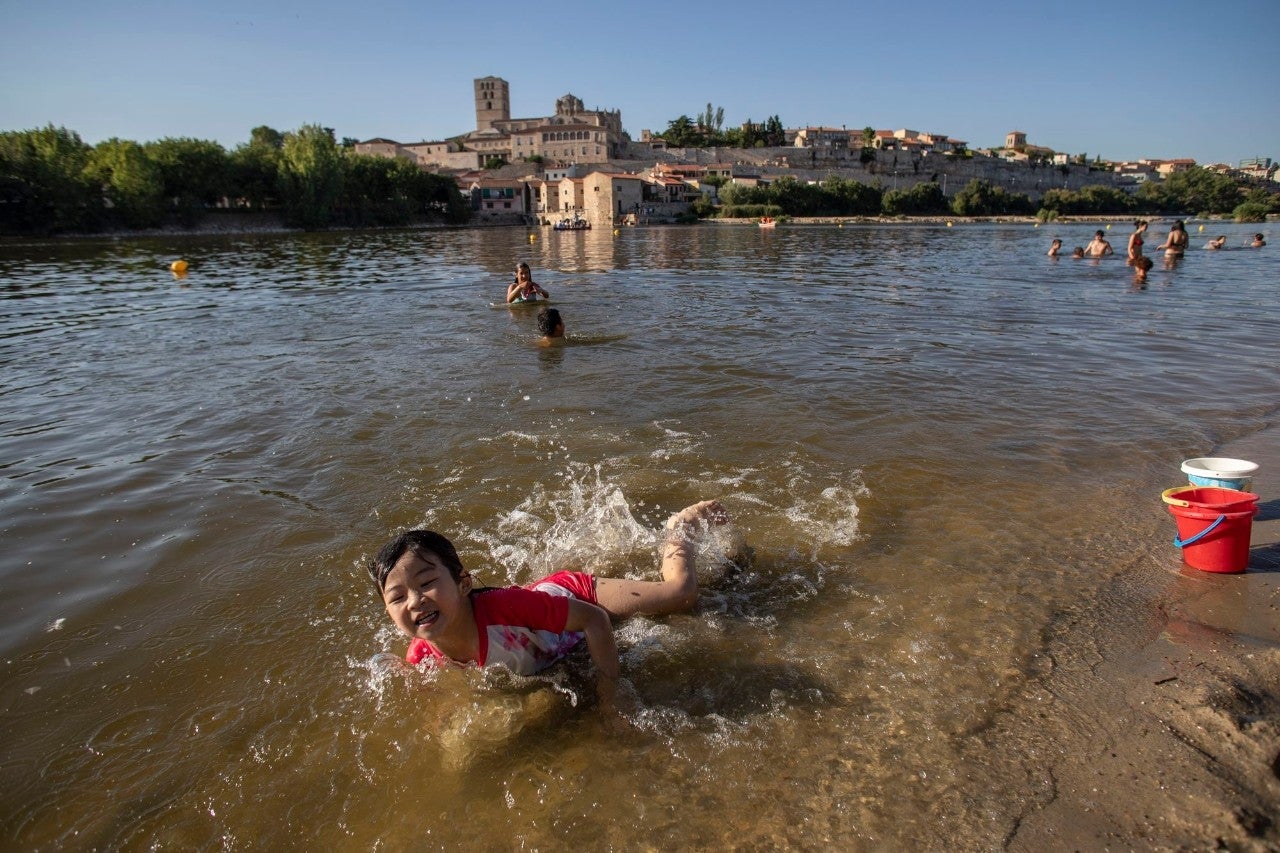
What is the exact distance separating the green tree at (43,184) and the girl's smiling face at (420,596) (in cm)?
6964

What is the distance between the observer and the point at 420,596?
2977 mm

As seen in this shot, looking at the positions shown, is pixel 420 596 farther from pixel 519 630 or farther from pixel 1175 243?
pixel 1175 243

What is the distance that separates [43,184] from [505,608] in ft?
232

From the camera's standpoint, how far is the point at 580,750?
3129mm

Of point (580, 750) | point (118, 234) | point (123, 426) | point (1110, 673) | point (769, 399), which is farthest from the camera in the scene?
point (118, 234)

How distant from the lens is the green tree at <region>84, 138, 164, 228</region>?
5684cm

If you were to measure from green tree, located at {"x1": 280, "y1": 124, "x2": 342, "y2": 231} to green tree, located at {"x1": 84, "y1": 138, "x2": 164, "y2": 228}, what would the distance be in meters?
12.9

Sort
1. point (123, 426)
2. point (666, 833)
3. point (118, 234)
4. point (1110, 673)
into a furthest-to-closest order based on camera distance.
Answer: point (118, 234), point (123, 426), point (1110, 673), point (666, 833)

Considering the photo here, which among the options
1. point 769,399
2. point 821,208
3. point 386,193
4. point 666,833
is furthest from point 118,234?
point 821,208

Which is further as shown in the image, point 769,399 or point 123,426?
point 769,399

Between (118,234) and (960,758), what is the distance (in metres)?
76.4

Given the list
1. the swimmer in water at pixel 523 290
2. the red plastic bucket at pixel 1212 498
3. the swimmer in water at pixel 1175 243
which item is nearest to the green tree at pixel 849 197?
the swimmer in water at pixel 1175 243

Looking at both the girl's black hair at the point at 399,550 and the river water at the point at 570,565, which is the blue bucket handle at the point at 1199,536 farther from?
the girl's black hair at the point at 399,550

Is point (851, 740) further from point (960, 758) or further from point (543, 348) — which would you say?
point (543, 348)
